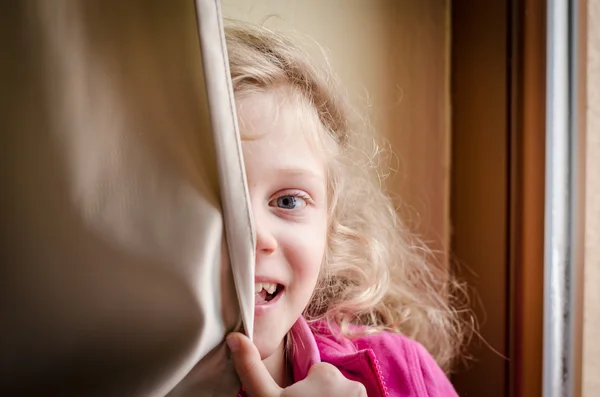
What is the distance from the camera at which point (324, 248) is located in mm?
818

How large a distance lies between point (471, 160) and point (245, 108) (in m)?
0.52

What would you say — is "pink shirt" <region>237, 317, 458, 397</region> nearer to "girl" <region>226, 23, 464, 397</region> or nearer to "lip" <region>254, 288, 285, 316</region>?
"girl" <region>226, 23, 464, 397</region>

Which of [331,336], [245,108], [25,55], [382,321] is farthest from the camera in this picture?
[382,321]

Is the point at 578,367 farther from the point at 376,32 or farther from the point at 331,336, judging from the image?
the point at 376,32

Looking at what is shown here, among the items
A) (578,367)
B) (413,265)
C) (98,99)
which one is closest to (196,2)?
(98,99)

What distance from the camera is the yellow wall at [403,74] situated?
0.92m

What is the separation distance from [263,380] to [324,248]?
28 cm

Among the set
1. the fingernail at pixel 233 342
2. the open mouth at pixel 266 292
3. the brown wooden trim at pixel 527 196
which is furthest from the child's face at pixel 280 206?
the brown wooden trim at pixel 527 196

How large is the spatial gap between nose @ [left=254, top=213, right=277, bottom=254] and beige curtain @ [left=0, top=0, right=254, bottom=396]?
3.9 inches

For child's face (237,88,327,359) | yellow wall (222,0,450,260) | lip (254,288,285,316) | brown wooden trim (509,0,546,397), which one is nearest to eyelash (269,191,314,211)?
child's face (237,88,327,359)

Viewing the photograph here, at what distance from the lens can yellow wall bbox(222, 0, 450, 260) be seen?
3.01 feet

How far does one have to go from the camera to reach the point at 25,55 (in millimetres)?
505

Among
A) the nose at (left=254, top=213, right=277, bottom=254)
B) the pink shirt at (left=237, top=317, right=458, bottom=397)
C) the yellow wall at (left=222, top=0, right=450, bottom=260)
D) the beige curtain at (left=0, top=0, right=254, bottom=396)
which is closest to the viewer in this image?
the beige curtain at (left=0, top=0, right=254, bottom=396)

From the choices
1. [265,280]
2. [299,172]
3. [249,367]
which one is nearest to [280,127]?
[299,172]
